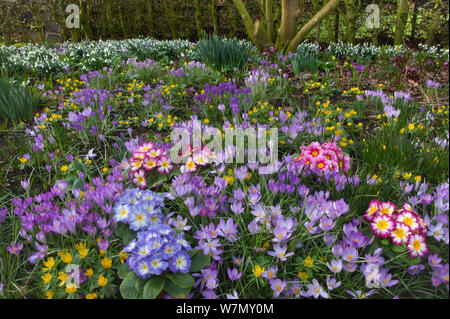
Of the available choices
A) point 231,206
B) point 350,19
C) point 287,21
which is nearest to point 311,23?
point 287,21

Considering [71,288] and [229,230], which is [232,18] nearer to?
[229,230]

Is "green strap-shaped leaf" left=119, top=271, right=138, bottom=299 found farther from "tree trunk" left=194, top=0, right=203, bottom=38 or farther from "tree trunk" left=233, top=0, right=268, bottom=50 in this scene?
"tree trunk" left=194, top=0, right=203, bottom=38

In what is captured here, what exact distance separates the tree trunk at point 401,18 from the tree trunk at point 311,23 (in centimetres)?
94

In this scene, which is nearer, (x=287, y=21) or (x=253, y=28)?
(x=287, y=21)

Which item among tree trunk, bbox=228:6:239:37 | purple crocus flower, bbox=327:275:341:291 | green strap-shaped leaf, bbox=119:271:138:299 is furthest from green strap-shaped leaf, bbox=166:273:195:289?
tree trunk, bbox=228:6:239:37

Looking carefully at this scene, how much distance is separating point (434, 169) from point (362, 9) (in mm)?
6033

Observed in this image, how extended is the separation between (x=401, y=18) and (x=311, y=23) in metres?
1.35

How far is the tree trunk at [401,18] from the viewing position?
4.61m

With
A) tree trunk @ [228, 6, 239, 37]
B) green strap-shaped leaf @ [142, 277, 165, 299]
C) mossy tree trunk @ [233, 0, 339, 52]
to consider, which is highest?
tree trunk @ [228, 6, 239, 37]

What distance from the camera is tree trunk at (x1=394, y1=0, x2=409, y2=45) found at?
4613 millimetres

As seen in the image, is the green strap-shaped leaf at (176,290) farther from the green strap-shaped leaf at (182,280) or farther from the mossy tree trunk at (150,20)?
the mossy tree trunk at (150,20)

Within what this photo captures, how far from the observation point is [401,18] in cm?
491

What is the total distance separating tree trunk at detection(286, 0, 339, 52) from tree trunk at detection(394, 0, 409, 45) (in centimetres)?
94
